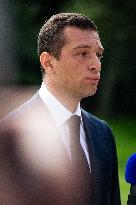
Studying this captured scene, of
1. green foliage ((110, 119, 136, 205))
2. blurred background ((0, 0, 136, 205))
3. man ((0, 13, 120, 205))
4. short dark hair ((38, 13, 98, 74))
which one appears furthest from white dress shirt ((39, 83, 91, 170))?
blurred background ((0, 0, 136, 205))

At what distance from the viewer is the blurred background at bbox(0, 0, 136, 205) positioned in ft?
47.1

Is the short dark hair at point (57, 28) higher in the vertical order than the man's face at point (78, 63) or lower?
higher

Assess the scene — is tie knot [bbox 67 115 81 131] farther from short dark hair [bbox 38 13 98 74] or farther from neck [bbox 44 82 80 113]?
short dark hair [bbox 38 13 98 74]

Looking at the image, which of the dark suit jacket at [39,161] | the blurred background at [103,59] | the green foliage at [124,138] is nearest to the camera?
the dark suit jacket at [39,161]

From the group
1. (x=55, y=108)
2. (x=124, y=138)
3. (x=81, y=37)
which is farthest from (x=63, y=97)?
(x=124, y=138)

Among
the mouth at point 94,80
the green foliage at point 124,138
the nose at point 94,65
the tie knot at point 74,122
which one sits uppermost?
the nose at point 94,65

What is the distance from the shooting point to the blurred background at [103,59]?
47.1 ft

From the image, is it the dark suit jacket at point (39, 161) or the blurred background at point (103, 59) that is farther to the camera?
the blurred background at point (103, 59)

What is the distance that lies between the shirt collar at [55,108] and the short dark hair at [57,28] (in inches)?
4.7

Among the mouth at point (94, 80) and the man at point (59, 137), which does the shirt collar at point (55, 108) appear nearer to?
the man at point (59, 137)

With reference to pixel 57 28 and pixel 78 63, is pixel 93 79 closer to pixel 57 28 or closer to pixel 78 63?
pixel 78 63

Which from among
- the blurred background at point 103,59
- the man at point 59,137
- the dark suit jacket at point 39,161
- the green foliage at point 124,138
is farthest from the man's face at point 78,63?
the blurred background at point 103,59

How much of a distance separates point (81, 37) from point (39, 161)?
15.5 inches

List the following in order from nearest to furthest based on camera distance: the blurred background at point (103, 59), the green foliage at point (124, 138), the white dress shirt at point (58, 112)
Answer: the white dress shirt at point (58, 112), the green foliage at point (124, 138), the blurred background at point (103, 59)
